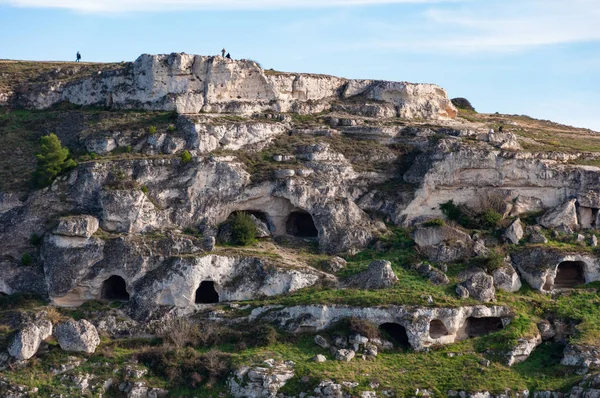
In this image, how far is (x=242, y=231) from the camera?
174ft

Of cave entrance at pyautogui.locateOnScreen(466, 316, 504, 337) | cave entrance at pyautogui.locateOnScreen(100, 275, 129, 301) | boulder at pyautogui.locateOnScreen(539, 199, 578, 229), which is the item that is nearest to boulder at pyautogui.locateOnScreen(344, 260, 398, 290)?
cave entrance at pyautogui.locateOnScreen(466, 316, 504, 337)

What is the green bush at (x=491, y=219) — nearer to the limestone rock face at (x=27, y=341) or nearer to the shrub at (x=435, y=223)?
the shrub at (x=435, y=223)

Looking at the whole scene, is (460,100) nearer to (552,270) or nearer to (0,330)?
→ (552,270)

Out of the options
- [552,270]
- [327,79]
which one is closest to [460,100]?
[327,79]

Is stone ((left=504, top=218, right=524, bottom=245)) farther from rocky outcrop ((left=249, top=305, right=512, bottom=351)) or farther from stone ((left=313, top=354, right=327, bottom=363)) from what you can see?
stone ((left=313, top=354, right=327, bottom=363))

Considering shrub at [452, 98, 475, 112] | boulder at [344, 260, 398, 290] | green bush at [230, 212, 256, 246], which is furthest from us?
shrub at [452, 98, 475, 112]

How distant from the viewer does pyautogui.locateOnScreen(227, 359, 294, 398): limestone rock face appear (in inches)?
1724

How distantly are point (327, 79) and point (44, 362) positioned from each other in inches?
1024

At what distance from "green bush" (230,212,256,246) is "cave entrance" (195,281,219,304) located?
2.31 meters

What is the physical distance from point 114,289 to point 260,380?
38.6ft

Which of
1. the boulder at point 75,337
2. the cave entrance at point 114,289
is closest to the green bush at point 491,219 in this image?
the cave entrance at point 114,289

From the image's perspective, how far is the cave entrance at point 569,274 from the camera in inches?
2103

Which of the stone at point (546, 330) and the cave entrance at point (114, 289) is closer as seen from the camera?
the stone at point (546, 330)

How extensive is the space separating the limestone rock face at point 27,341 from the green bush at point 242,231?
34.5ft
